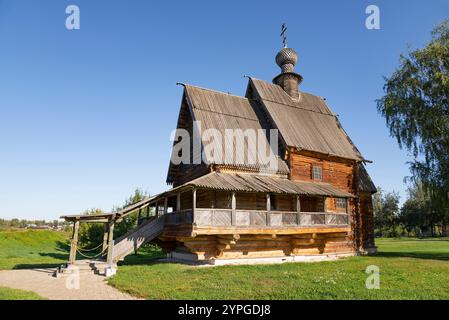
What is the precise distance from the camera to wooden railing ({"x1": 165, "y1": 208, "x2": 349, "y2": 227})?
1578cm

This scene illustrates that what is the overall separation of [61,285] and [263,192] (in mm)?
9844

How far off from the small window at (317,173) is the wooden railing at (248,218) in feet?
10.3

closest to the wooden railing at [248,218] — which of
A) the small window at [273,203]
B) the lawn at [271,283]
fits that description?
the small window at [273,203]

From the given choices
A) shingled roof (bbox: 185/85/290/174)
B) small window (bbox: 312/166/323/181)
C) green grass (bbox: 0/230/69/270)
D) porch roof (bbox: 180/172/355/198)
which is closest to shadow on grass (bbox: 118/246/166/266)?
green grass (bbox: 0/230/69/270)

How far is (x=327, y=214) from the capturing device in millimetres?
19875

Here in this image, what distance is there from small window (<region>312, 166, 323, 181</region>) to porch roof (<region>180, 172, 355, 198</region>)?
0.68 metres

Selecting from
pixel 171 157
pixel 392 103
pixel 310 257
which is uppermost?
pixel 392 103

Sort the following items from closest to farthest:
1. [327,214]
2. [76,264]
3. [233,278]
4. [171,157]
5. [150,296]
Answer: [150,296], [233,278], [76,264], [327,214], [171,157]

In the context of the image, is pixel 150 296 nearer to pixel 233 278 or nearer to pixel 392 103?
pixel 233 278

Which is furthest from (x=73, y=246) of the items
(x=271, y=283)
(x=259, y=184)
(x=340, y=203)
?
(x=340, y=203)

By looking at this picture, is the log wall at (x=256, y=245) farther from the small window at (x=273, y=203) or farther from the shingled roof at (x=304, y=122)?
the shingled roof at (x=304, y=122)
